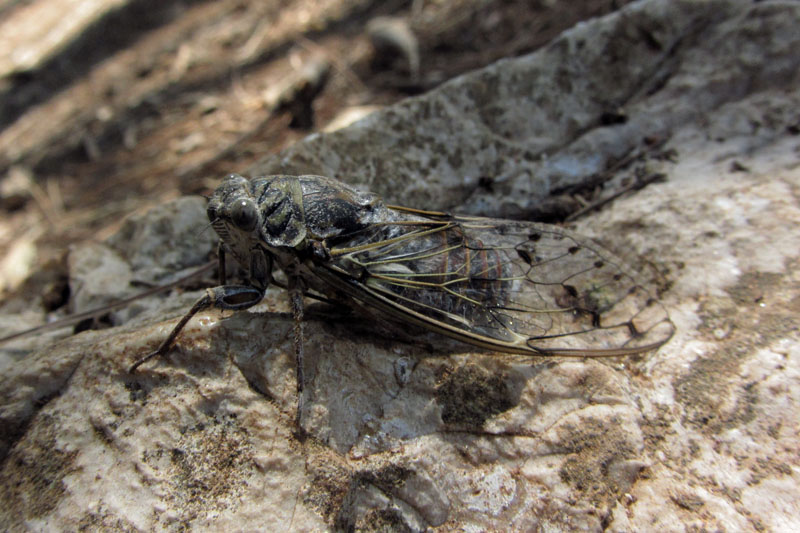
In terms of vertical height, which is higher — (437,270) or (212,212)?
(212,212)

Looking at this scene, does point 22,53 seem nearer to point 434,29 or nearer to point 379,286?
point 434,29

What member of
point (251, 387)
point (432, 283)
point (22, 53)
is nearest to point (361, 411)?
point (251, 387)

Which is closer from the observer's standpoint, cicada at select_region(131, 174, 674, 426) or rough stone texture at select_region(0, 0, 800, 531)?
rough stone texture at select_region(0, 0, 800, 531)

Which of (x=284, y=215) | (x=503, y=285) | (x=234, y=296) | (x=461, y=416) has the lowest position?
(x=461, y=416)

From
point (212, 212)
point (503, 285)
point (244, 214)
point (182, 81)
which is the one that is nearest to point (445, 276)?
point (503, 285)

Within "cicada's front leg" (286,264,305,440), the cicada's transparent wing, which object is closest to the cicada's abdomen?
the cicada's transparent wing

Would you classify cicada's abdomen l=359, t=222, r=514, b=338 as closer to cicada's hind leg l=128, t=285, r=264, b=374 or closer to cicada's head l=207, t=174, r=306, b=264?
cicada's head l=207, t=174, r=306, b=264

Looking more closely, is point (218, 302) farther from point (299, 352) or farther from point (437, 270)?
point (437, 270)
